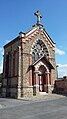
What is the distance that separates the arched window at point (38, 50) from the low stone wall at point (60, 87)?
15.2 ft

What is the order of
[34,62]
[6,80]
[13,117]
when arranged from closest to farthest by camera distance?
[13,117] → [34,62] → [6,80]

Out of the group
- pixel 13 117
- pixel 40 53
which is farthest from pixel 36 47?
pixel 13 117

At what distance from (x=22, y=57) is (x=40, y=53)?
3906mm

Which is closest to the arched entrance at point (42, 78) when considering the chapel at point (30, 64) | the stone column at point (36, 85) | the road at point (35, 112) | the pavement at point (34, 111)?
the chapel at point (30, 64)

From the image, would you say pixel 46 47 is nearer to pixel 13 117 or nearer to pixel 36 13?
pixel 36 13

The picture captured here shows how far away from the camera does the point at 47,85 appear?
2523 centimetres

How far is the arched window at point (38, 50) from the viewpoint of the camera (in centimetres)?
2531

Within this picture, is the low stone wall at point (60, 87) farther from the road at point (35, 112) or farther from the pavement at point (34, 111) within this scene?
the road at point (35, 112)

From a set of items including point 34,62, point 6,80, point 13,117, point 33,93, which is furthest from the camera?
point 6,80

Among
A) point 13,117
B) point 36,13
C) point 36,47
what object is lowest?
point 13,117

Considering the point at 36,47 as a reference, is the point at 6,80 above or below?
below

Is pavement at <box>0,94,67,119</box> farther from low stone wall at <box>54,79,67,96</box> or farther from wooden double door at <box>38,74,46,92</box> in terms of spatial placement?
wooden double door at <box>38,74,46,92</box>

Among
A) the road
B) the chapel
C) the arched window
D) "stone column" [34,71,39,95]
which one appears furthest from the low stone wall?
the road

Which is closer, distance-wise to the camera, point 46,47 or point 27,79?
point 27,79
